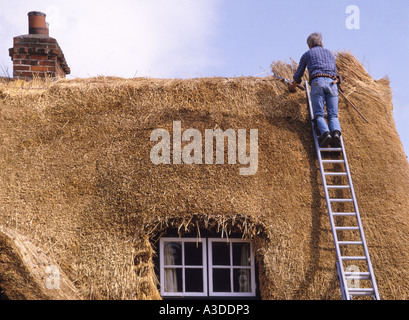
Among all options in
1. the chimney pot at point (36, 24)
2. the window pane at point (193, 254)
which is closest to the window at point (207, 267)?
the window pane at point (193, 254)

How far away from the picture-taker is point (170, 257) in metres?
7.49

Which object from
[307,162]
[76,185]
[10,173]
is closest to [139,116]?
[76,185]

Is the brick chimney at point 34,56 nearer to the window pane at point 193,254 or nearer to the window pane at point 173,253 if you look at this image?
the window pane at point 173,253

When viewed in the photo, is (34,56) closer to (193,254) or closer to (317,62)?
(193,254)

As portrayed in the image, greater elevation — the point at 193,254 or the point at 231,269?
the point at 193,254

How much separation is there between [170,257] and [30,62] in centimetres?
444

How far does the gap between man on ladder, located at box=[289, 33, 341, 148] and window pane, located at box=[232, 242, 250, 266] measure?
6.04 feet

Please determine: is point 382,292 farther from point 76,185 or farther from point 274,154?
point 76,185

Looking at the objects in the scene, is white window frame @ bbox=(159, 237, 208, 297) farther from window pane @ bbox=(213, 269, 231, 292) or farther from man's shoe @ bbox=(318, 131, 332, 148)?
man's shoe @ bbox=(318, 131, 332, 148)

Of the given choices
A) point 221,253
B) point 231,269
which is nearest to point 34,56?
point 221,253

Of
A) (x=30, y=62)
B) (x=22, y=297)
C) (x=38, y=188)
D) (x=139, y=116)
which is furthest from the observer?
(x=30, y=62)

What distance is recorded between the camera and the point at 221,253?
7.54 metres

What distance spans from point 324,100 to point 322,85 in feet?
0.78

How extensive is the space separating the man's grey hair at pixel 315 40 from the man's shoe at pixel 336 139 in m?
1.63
